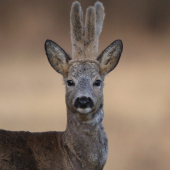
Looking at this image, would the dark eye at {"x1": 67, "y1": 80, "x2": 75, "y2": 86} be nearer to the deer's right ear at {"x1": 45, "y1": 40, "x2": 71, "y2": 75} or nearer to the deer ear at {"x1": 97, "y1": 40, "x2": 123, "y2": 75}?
the deer's right ear at {"x1": 45, "y1": 40, "x2": 71, "y2": 75}

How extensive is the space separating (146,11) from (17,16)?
2.25 meters

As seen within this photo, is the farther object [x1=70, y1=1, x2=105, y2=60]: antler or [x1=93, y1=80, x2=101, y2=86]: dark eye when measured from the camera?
[x1=70, y1=1, x2=105, y2=60]: antler

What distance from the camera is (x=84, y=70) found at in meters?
4.69

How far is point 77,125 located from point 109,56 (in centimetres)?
74

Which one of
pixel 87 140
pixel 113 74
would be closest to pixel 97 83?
pixel 87 140

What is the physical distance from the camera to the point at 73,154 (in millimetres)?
4520

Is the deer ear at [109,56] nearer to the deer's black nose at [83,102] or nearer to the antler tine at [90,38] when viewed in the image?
the antler tine at [90,38]

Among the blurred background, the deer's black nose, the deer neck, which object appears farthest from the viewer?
the blurred background

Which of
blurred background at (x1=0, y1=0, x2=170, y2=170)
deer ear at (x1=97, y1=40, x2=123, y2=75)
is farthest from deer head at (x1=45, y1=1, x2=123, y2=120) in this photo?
blurred background at (x1=0, y1=0, x2=170, y2=170)

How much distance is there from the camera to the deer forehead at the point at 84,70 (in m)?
4.67

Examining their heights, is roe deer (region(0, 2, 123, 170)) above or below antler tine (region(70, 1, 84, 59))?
below

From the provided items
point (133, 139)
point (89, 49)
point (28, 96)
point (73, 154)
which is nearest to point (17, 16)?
point (28, 96)

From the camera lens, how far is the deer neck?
177 inches

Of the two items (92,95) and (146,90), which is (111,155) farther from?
(92,95)
